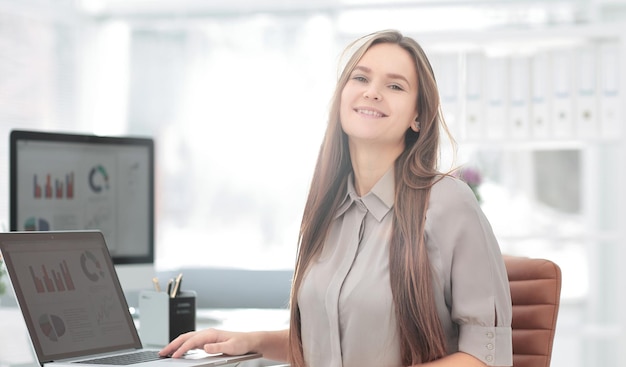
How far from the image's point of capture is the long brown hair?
1.78 m

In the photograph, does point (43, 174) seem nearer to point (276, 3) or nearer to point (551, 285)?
point (551, 285)

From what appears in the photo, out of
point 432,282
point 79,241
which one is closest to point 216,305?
point 79,241

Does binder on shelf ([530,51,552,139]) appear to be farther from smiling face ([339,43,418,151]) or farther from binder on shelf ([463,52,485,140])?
smiling face ([339,43,418,151])

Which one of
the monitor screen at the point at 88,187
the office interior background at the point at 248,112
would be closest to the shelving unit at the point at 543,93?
the office interior background at the point at 248,112

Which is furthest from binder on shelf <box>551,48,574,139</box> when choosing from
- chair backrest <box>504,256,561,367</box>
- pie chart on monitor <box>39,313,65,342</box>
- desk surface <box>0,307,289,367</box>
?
pie chart on monitor <box>39,313,65,342</box>

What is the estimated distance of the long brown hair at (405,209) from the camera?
1.78 meters

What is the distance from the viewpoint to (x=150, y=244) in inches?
111

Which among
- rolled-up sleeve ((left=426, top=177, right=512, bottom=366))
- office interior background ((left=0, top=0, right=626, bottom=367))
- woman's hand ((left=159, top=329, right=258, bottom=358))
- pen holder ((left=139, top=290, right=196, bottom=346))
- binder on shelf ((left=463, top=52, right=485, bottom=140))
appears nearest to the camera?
rolled-up sleeve ((left=426, top=177, right=512, bottom=366))

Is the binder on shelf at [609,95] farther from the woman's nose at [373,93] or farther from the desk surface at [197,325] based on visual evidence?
the woman's nose at [373,93]

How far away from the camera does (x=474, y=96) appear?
3.96 m

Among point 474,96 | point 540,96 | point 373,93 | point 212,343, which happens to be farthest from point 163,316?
point 540,96

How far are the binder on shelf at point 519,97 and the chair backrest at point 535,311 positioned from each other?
2097 mm

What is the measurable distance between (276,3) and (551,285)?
13.0 feet

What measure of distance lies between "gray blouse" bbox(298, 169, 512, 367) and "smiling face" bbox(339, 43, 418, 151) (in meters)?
0.11
